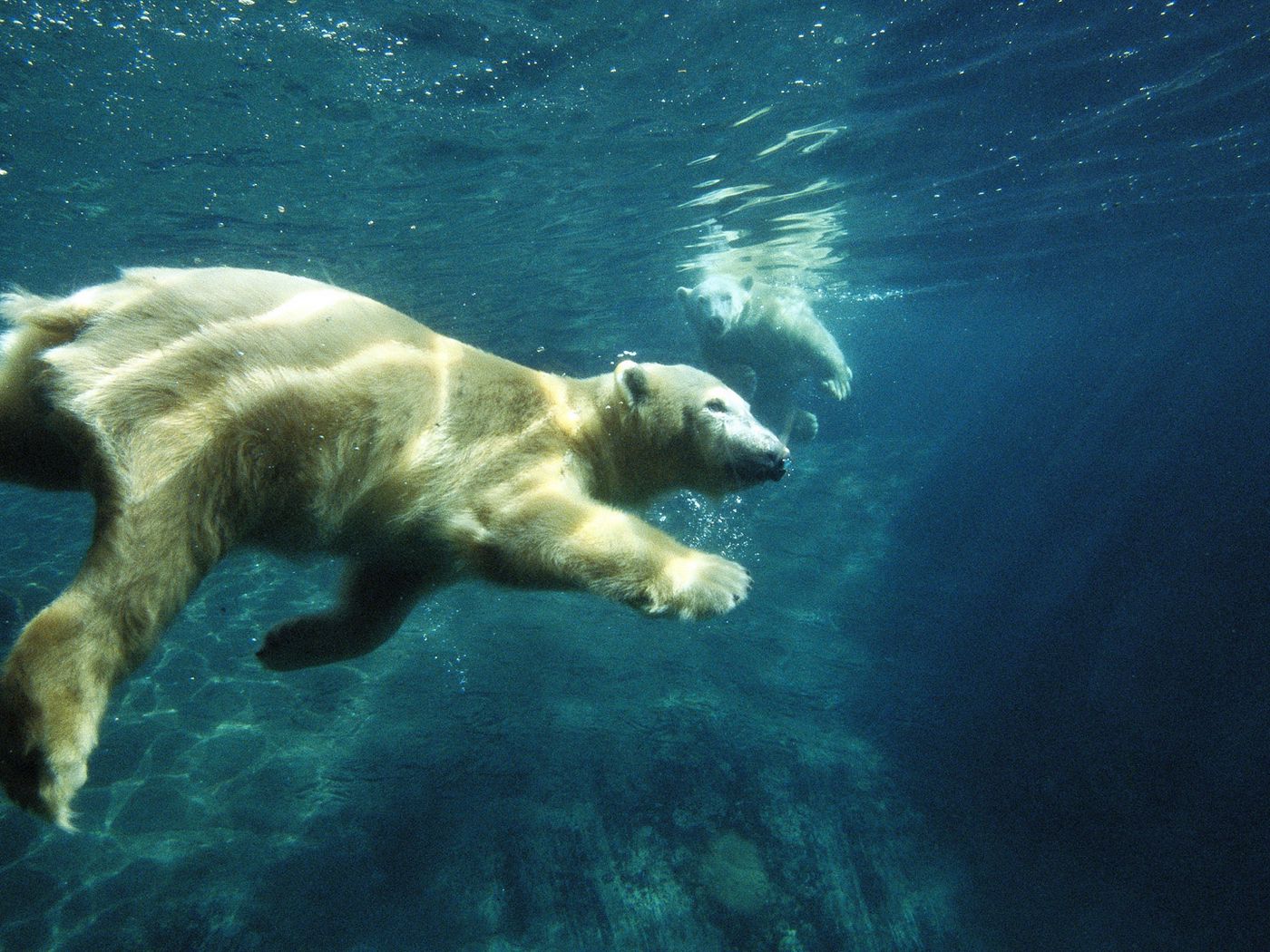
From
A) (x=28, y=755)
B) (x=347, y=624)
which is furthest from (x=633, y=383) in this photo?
(x=28, y=755)

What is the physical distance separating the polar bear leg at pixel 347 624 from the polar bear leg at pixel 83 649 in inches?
31.8

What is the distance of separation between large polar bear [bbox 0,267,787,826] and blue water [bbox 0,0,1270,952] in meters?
0.58

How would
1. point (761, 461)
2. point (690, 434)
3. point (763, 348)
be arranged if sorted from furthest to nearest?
point (763, 348), point (690, 434), point (761, 461)

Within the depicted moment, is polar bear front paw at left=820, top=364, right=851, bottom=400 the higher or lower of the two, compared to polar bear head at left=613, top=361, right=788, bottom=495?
lower

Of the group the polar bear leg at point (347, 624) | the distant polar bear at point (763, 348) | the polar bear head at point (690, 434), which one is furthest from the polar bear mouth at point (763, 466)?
the distant polar bear at point (763, 348)

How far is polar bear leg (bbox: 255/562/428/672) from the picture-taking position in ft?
8.72

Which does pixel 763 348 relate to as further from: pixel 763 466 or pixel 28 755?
pixel 28 755

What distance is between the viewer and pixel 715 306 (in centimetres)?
1183

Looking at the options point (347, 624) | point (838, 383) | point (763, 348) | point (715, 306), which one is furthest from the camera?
point (838, 383)

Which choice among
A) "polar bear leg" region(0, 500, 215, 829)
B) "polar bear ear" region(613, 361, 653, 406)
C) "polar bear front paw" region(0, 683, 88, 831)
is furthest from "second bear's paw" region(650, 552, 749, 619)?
"polar bear front paw" region(0, 683, 88, 831)

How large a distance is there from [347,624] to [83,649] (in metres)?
1.05

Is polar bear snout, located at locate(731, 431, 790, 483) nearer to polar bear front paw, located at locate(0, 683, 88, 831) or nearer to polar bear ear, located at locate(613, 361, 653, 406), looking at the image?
polar bear ear, located at locate(613, 361, 653, 406)

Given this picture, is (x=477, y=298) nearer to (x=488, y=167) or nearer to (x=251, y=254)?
(x=251, y=254)

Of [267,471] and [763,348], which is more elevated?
[267,471]
